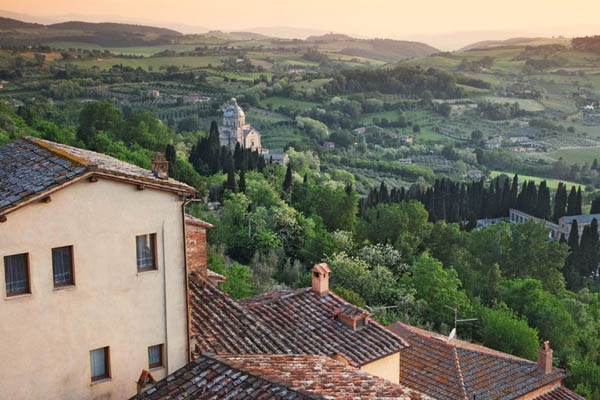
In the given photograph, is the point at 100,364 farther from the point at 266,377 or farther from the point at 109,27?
the point at 109,27

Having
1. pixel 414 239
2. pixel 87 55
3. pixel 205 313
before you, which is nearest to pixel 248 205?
pixel 414 239

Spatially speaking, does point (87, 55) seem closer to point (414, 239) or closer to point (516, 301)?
point (414, 239)

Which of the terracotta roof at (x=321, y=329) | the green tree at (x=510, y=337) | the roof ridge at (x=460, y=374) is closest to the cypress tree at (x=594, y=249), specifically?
the green tree at (x=510, y=337)

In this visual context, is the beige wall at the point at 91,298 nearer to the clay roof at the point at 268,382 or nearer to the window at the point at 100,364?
the window at the point at 100,364

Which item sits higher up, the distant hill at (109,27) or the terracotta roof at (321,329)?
the distant hill at (109,27)

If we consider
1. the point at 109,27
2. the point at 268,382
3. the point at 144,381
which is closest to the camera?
the point at 268,382

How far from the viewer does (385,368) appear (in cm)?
1452

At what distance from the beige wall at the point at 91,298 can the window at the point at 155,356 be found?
11 centimetres

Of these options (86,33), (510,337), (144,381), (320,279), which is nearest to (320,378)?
(144,381)

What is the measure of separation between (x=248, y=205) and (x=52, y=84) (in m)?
66.4

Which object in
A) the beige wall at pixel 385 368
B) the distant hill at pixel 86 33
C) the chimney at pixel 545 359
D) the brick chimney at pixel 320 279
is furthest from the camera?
the distant hill at pixel 86 33

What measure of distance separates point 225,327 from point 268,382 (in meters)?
3.21

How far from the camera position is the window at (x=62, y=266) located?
384 inches

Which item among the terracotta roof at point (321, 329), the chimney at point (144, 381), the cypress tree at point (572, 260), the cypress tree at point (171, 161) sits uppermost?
the chimney at point (144, 381)
